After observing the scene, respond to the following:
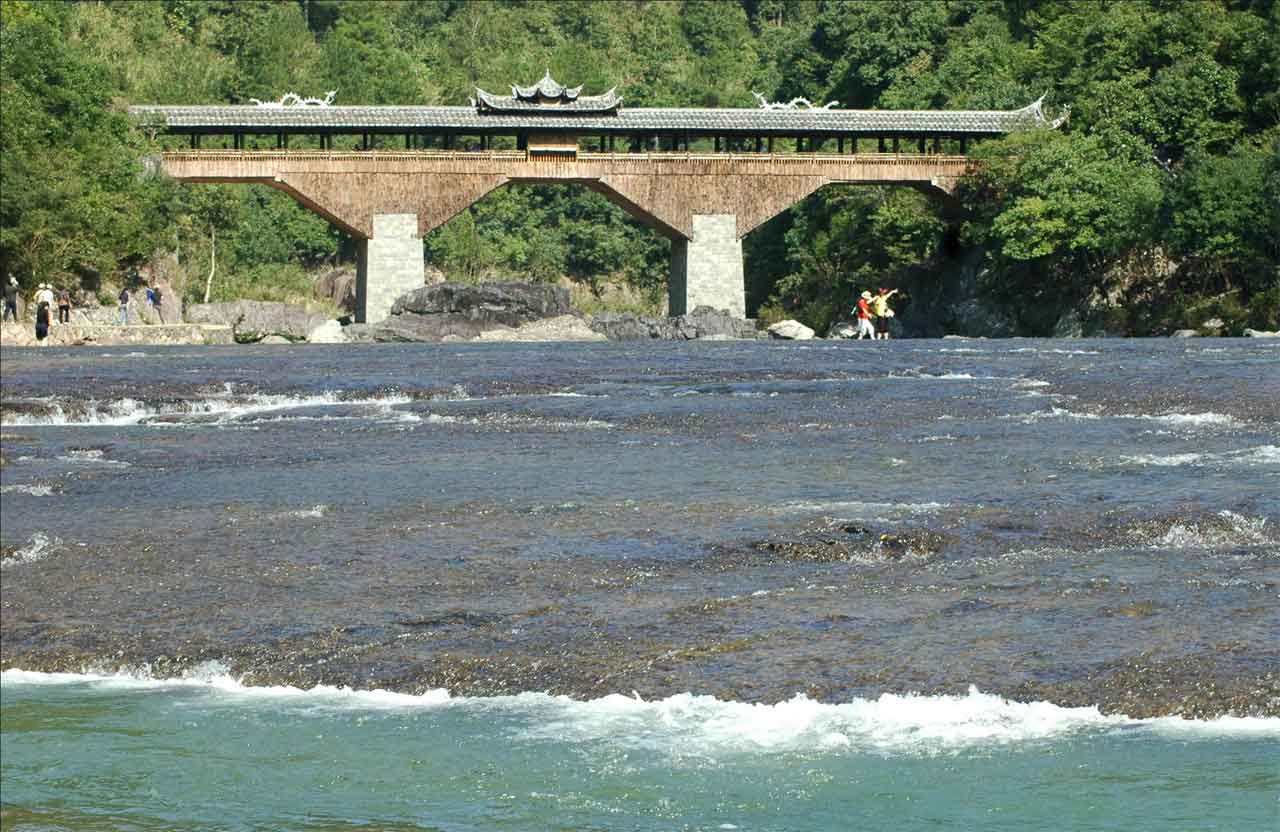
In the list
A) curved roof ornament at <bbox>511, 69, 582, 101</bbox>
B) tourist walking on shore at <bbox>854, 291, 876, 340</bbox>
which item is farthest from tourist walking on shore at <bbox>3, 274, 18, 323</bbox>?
tourist walking on shore at <bbox>854, 291, 876, 340</bbox>

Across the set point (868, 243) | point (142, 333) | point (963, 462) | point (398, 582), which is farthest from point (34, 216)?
point (398, 582)

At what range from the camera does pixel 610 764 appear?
9234 mm

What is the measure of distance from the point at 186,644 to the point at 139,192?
4136cm

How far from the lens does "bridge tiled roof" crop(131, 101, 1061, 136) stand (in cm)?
5597

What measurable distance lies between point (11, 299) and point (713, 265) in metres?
22.9

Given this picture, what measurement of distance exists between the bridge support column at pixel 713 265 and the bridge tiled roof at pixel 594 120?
9.38ft

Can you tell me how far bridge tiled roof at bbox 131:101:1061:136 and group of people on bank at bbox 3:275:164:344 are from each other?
5.66 metres

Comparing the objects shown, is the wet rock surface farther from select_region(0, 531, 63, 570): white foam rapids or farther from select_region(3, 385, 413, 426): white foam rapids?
select_region(3, 385, 413, 426): white foam rapids

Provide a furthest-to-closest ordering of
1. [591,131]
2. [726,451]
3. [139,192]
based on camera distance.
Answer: [591,131], [139,192], [726,451]

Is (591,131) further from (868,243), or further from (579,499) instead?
(579,499)

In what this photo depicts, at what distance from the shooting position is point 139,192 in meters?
50.8

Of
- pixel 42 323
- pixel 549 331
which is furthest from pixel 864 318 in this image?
pixel 42 323

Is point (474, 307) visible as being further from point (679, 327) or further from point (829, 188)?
point (829, 188)

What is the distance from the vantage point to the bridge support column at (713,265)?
60.1 metres
